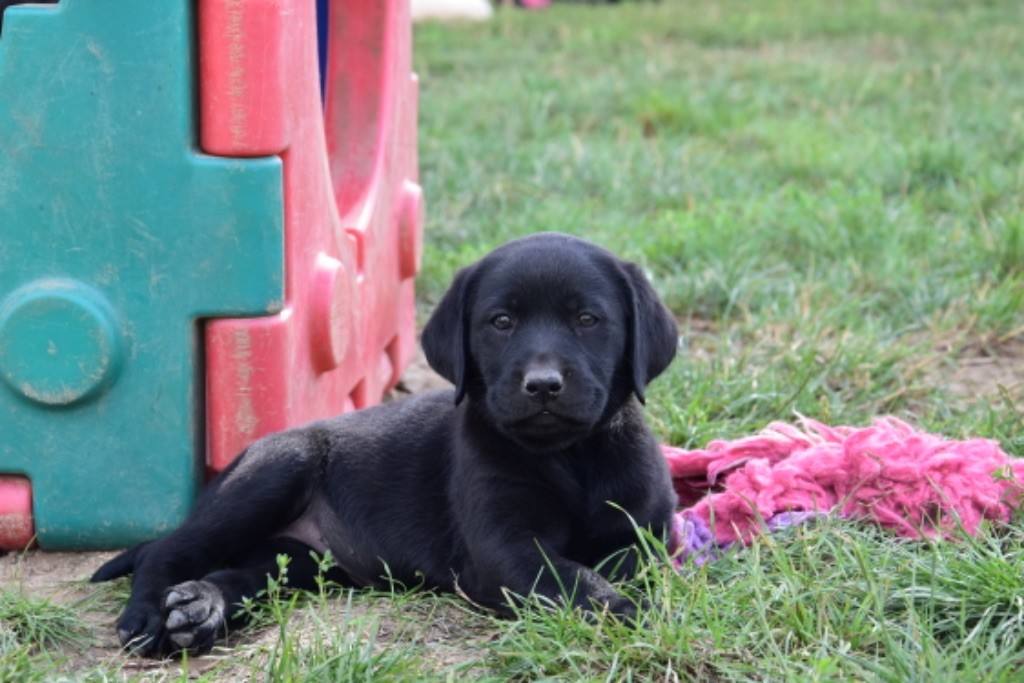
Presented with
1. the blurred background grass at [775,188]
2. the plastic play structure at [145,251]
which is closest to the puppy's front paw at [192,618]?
the plastic play structure at [145,251]

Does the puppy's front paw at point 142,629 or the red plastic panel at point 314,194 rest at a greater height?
the red plastic panel at point 314,194

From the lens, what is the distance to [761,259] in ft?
18.2

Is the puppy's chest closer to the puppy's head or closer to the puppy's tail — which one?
the puppy's head

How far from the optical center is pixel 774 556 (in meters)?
2.94

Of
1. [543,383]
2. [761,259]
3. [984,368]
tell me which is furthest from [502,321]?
[761,259]

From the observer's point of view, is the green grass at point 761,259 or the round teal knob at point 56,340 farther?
the round teal knob at point 56,340

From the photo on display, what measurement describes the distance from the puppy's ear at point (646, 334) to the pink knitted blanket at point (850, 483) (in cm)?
35

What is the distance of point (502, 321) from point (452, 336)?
16cm

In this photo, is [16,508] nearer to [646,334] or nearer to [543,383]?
[543,383]

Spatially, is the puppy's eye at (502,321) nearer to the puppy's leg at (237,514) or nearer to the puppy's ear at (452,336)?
the puppy's ear at (452,336)

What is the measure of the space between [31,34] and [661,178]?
3.97m

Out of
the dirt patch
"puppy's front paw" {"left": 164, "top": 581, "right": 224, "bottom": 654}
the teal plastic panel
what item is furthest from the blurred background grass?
"puppy's front paw" {"left": 164, "top": 581, "right": 224, "bottom": 654}

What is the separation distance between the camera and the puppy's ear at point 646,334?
10.5 feet

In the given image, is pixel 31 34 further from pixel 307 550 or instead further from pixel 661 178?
pixel 661 178
